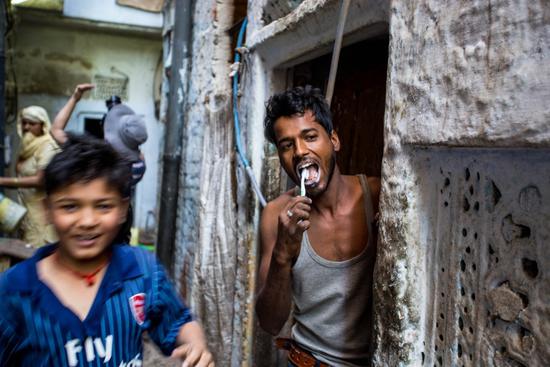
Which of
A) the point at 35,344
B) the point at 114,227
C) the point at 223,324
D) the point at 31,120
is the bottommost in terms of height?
the point at 223,324

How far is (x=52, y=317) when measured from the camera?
48.4 inches

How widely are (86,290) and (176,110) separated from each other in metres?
3.84

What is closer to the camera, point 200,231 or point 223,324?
point 223,324

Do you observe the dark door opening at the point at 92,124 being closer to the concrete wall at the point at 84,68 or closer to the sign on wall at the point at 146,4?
the concrete wall at the point at 84,68

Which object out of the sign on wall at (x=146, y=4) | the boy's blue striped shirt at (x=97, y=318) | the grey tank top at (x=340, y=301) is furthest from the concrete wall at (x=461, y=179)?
the sign on wall at (x=146, y=4)

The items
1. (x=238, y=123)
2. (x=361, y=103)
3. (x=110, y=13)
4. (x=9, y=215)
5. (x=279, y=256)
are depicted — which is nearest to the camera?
(x=279, y=256)

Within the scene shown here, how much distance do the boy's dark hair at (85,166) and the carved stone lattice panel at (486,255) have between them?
0.93m

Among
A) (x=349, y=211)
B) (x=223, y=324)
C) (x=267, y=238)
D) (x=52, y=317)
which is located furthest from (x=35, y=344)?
(x=223, y=324)

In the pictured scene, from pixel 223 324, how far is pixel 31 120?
322 centimetres

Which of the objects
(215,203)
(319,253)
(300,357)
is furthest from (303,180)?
(215,203)

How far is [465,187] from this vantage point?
1348 mm

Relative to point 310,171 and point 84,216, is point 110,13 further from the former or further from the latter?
point 84,216

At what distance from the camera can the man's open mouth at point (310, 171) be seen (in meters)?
1.81

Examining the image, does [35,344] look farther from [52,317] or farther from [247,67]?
[247,67]
